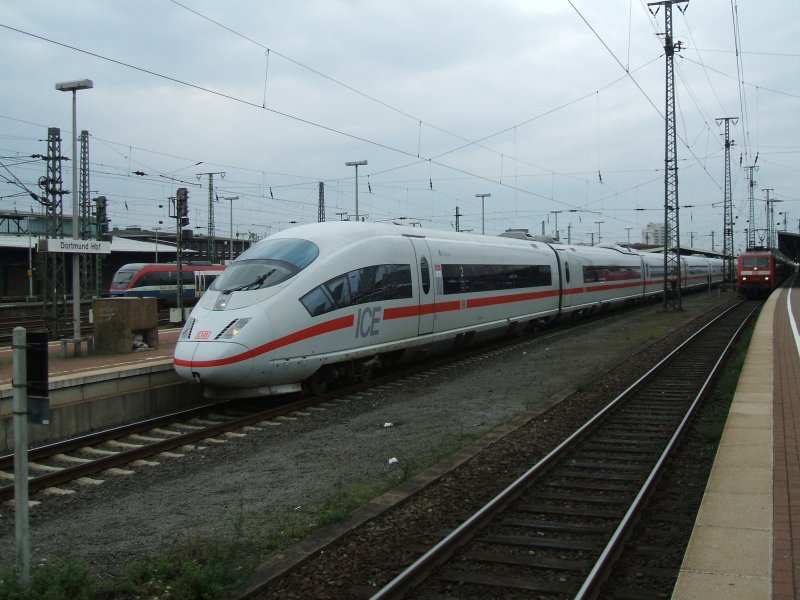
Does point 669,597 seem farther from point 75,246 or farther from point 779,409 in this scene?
point 75,246

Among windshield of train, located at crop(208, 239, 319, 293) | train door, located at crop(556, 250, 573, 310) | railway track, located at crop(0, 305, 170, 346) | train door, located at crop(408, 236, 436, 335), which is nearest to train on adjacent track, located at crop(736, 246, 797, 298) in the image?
train door, located at crop(556, 250, 573, 310)

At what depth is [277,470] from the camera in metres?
7.92

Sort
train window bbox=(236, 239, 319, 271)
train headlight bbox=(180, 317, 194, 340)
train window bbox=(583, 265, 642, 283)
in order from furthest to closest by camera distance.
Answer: train window bbox=(583, 265, 642, 283)
train window bbox=(236, 239, 319, 271)
train headlight bbox=(180, 317, 194, 340)

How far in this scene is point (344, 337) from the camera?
476 inches

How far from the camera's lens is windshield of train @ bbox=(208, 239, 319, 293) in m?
11.4

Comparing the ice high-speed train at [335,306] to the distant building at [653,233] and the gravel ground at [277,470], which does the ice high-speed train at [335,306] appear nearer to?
the gravel ground at [277,470]

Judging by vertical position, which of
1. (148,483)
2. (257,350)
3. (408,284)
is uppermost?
(408,284)

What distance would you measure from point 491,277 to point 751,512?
12.5 metres

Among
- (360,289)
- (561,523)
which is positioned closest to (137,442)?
(360,289)

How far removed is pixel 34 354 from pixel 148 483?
11.8 ft

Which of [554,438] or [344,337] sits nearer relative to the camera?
[554,438]

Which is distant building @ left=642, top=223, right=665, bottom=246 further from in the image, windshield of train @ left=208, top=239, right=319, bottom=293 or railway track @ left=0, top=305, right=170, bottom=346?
windshield of train @ left=208, top=239, right=319, bottom=293

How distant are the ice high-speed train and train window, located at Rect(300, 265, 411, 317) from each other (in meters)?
0.02

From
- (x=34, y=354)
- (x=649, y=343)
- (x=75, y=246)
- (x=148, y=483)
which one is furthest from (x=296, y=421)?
(x=649, y=343)
